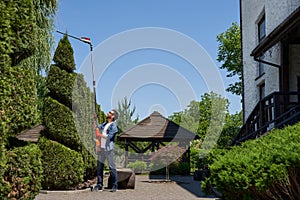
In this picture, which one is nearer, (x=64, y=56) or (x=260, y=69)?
(x=64, y=56)

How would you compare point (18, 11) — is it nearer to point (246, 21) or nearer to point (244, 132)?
point (244, 132)

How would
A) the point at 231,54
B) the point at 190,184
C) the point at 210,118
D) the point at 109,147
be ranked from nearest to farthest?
the point at 109,147 → the point at 190,184 → the point at 231,54 → the point at 210,118

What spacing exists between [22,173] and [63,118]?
4612mm

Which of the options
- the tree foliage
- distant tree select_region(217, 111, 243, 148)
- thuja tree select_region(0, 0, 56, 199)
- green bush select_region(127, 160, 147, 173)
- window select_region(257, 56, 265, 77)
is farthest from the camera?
the tree foliage

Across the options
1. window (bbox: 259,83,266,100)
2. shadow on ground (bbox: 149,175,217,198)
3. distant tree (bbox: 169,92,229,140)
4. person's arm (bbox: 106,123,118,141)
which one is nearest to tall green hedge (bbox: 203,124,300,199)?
shadow on ground (bbox: 149,175,217,198)

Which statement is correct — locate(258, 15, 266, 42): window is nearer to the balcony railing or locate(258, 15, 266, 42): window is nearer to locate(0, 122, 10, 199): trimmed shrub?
the balcony railing

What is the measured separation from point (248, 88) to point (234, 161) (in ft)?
44.1

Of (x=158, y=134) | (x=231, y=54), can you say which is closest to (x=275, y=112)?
(x=158, y=134)

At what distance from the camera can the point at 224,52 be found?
32281mm

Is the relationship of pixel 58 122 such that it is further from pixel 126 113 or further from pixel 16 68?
pixel 126 113

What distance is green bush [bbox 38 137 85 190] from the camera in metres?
10.1

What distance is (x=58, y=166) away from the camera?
1009 cm

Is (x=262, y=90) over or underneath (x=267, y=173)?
over

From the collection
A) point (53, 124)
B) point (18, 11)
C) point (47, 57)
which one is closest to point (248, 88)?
point (47, 57)
